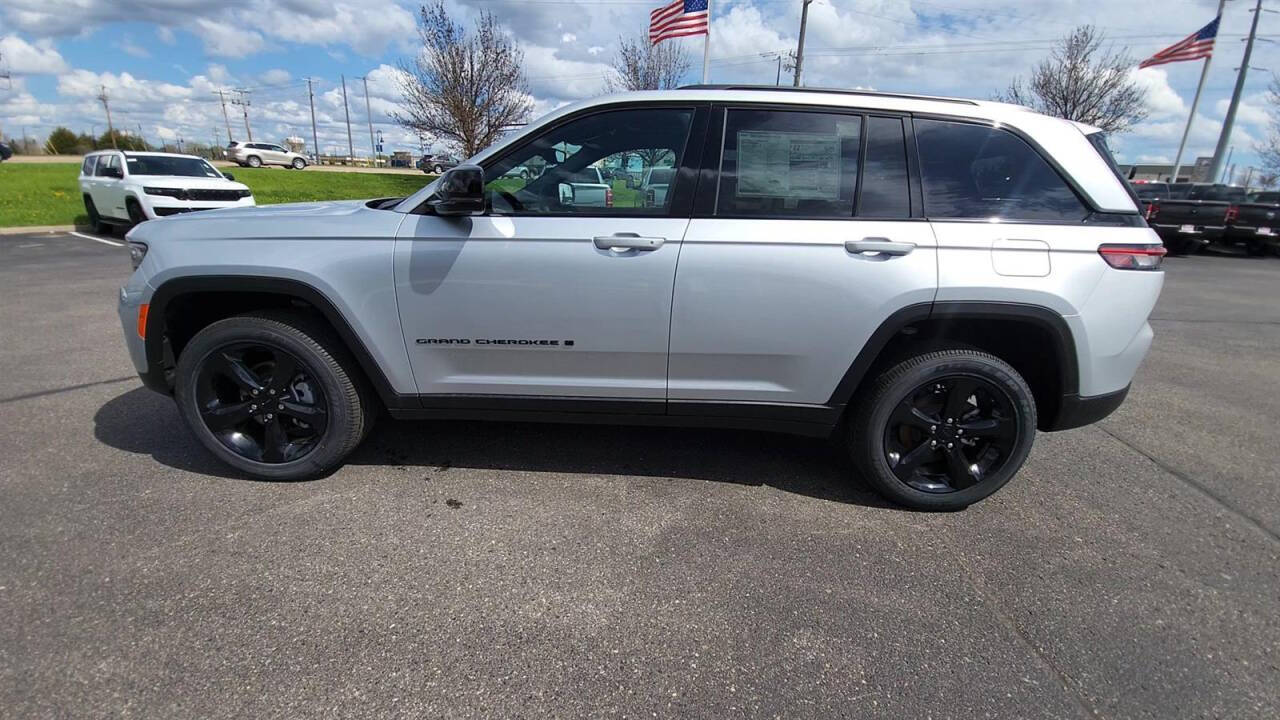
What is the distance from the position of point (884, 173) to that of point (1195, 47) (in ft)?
81.9

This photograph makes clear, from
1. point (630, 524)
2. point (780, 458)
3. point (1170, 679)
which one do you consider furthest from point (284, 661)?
point (1170, 679)

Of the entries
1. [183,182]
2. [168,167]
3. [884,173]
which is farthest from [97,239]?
[884,173]

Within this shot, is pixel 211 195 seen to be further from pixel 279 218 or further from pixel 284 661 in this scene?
pixel 284 661

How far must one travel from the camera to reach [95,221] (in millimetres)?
13234

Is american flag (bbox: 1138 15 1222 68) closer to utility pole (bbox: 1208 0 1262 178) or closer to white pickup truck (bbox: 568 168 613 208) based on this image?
utility pole (bbox: 1208 0 1262 178)

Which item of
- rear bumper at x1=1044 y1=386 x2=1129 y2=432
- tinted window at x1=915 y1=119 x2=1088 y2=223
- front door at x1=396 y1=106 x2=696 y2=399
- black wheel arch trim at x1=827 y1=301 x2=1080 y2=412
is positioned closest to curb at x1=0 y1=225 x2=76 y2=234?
front door at x1=396 y1=106 x2=696 y2=399

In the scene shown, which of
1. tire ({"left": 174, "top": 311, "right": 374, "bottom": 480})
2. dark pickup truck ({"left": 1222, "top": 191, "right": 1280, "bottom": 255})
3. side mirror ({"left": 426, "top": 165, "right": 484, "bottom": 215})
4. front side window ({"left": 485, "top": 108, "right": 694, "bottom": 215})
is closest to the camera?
side mirror ({"left": 426, "top": 165, "right": 484, "bottom": 215})

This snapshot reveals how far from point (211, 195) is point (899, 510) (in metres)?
13.6

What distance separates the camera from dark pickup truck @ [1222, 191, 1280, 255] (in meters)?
14.7

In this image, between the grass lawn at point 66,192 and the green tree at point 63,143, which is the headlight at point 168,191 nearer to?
the grass lawn at point 66,192

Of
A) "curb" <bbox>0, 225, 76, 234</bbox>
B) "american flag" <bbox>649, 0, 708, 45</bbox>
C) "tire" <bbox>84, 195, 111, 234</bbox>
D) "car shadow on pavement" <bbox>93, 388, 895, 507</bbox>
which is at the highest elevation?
"american flag" <bbox>649, 0, 708, 45</bbox>

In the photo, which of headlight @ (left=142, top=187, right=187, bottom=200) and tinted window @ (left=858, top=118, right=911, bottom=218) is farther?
headlight @ (left=142, top=187, right=187, bottom=200)

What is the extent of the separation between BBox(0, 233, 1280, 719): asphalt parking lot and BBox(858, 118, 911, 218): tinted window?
4.56ft

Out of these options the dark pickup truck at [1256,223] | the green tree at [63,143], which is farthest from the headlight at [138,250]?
the green tree at [63,143]
